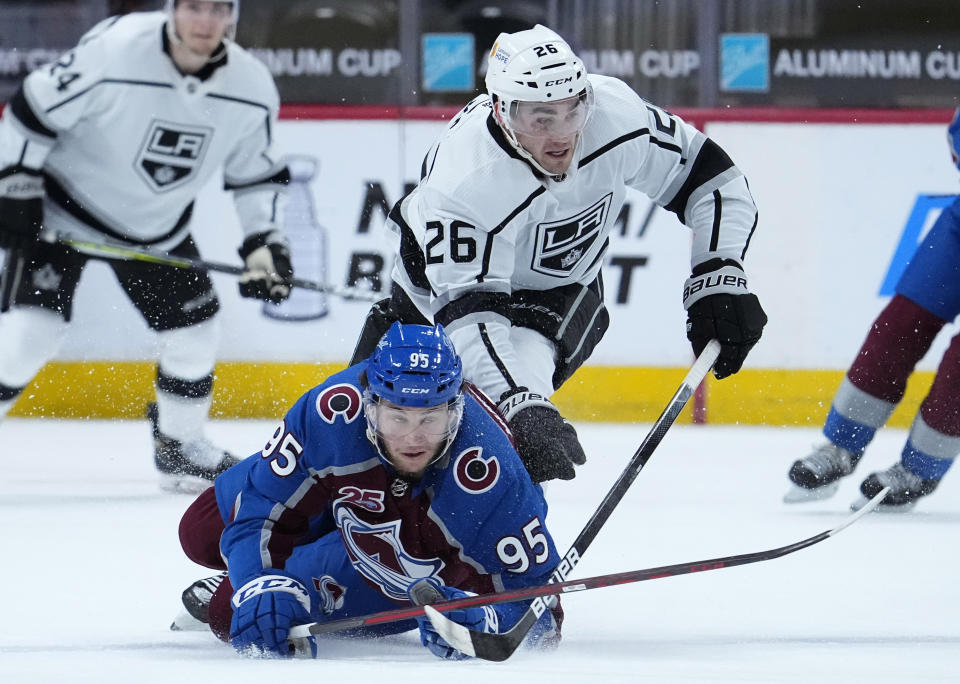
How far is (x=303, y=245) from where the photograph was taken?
16.9 ft

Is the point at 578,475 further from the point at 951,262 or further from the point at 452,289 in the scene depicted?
the point at 452,289

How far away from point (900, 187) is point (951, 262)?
56.3 inches

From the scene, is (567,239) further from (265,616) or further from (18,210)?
(18,210)

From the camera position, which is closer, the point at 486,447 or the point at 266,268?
the point at 486,447

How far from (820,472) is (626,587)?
1015 mm

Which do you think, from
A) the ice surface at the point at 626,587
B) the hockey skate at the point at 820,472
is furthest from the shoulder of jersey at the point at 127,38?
the hockey skate at the point at 820,472

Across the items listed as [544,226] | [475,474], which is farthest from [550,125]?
[475,474]

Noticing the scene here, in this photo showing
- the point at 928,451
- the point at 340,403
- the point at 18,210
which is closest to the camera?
the point at 340,403

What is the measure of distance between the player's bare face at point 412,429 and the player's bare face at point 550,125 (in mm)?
554

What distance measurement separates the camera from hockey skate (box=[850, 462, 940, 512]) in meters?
3.72

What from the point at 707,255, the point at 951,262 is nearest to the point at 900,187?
the point at 951,262

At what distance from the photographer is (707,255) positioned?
111 inches

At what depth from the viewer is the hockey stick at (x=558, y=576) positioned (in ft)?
6.87

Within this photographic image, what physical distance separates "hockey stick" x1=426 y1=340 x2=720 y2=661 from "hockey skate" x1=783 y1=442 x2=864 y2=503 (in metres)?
1.14
